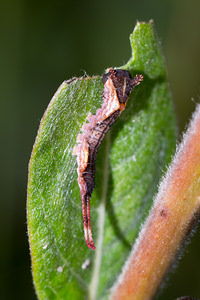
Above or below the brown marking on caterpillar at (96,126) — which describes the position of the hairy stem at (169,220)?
below

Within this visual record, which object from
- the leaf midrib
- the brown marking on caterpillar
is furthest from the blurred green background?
the brown marking on caterpillar

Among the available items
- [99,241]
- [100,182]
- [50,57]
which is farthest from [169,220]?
[50,57]

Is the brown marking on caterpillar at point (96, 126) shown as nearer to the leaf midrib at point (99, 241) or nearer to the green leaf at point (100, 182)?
the green leaf at point (100, 182)

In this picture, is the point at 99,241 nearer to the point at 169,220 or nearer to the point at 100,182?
the point at 100,182

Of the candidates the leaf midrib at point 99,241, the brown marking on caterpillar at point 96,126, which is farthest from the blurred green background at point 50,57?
the brown marking on caterpillar at point 96,126

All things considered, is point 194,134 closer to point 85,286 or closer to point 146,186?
point 146,186
